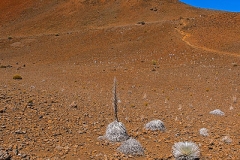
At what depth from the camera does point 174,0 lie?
3519 centimetres

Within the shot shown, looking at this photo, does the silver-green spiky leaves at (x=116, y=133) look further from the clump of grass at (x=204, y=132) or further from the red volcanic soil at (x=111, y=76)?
the clump of grass at (x=204, y=132)

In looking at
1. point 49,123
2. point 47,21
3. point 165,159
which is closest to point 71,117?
point 49,123

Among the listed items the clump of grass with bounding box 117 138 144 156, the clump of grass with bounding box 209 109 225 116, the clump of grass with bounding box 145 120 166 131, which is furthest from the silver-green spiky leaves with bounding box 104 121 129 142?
the clump of grass with bounding box 209 109 225 116

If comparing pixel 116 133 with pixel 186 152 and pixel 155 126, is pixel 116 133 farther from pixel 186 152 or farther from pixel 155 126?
pixel 186 152

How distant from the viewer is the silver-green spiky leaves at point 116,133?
6.12m

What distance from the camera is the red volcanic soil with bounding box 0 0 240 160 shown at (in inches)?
236

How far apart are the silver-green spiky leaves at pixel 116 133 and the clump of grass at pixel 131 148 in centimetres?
32

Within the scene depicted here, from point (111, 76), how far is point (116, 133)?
868cm

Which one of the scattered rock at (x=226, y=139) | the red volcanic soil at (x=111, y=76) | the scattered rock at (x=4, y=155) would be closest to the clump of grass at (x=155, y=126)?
the red volcanic soil at (x=111, y=76)

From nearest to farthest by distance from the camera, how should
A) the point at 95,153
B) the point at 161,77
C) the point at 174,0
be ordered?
1. the point at 95,153
2. the point at 161,77
3. the point at 174,0

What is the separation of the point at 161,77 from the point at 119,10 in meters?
19.3

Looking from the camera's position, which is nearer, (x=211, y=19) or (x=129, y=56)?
(x=129, y=56)

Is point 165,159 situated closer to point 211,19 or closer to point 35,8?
point 211,19

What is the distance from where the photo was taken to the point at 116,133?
620 cm
